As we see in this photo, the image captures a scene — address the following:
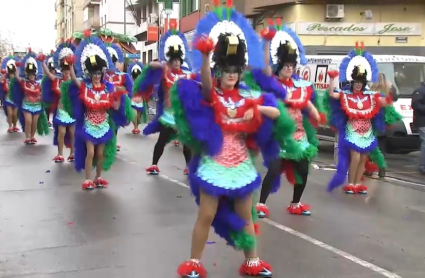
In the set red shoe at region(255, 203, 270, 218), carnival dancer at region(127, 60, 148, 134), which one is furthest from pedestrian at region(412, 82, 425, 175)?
carnival dancer at region(127, 60, 148, 134)

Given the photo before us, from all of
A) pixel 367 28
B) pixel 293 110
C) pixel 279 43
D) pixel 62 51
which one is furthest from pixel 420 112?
pixel 367 28

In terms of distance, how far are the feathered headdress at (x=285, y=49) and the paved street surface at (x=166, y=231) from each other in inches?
70.5

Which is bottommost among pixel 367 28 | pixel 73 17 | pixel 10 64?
pixel 10 64

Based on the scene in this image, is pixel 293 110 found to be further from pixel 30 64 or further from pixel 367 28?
pixel 367 28

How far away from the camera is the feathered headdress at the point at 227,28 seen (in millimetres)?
4613

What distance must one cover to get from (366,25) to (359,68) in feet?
53.9

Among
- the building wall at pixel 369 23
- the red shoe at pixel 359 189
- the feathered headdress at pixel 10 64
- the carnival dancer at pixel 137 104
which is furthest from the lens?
the building wall at pixel 369 23

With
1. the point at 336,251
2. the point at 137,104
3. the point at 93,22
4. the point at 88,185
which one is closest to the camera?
the point at 336,251

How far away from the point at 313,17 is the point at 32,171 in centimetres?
1599

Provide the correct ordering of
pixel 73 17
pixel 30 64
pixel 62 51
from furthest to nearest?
pixel 73 17
pixel 30 64
pixel 62 51

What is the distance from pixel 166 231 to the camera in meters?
6.25

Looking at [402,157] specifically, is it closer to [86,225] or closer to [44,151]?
[44,151]

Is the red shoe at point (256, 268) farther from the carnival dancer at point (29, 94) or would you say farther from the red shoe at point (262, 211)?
the carnival dancer at point (29, 94)

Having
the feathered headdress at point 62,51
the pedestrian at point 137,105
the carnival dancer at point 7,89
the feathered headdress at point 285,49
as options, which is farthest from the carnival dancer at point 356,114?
the carnival dancer at point 7,89
